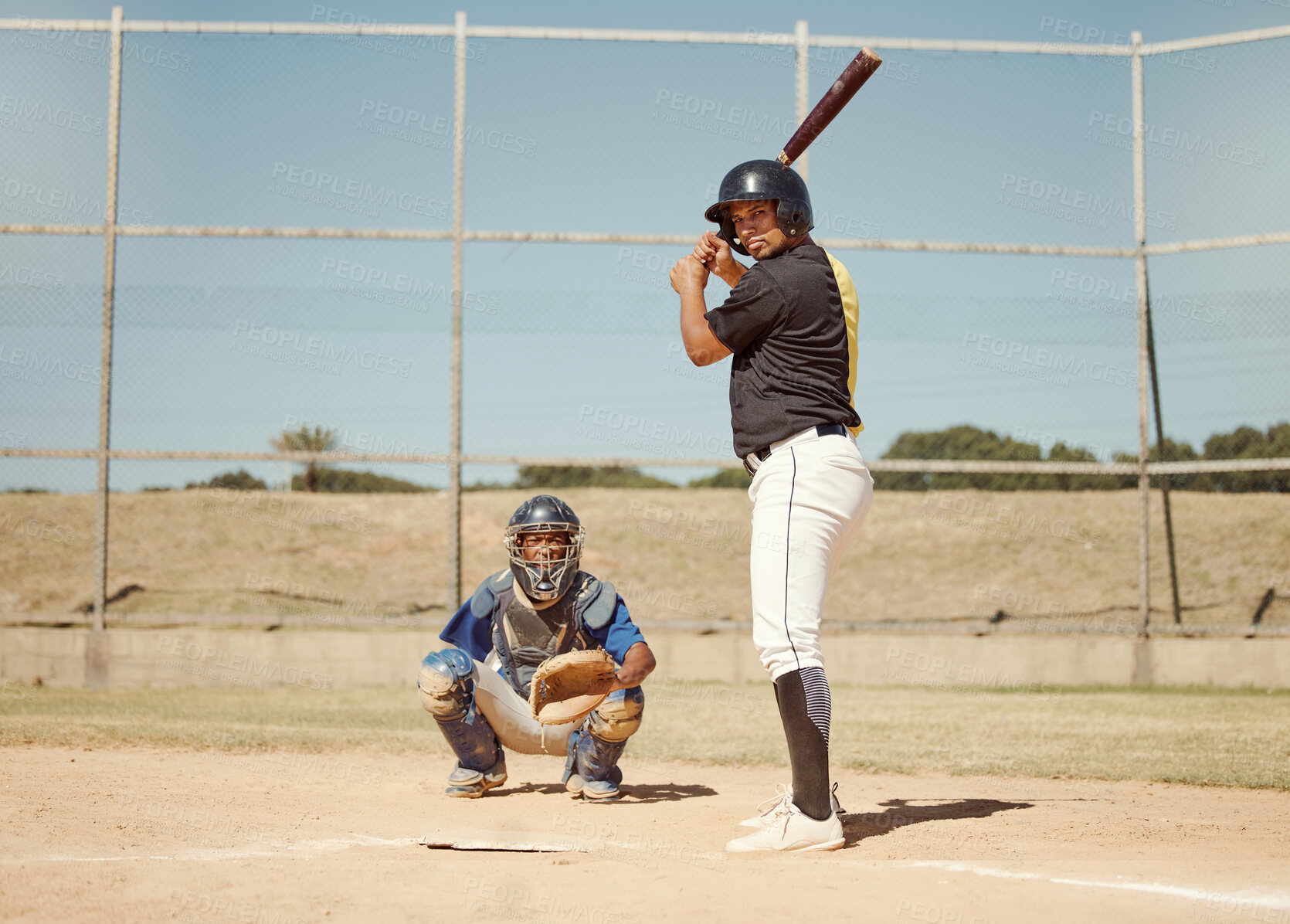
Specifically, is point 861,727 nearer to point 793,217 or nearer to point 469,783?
point 469,783

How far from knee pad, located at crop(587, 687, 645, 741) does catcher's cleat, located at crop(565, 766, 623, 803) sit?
22 centimetres

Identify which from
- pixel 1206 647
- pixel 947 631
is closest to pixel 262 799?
pixel 947 631

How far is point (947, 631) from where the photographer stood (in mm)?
8492

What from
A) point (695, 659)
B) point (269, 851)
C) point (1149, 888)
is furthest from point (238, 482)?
point (1149, 888)

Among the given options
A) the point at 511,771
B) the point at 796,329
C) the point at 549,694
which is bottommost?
the point at 511,771

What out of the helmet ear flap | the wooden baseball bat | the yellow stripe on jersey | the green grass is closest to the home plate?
Answer: the yellow stripe on jersey

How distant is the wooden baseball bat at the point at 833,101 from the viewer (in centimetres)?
377

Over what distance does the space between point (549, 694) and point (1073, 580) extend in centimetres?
1125

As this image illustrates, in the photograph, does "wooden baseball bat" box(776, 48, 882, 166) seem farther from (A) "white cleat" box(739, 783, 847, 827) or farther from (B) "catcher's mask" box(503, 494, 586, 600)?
(A) "white cleat" box(739, 783, 847, 827)

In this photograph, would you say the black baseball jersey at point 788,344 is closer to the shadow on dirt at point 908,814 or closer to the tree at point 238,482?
the shadow on dirt at point 908,814

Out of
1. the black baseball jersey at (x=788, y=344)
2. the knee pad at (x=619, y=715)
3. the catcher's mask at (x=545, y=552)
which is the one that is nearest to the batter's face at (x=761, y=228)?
the black baseball jersey at (x=788, y=344)

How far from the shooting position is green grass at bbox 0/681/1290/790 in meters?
5.14

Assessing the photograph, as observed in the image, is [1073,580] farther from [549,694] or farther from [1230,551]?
[549,694]

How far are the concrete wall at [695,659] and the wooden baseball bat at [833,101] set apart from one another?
5089 millimetres
